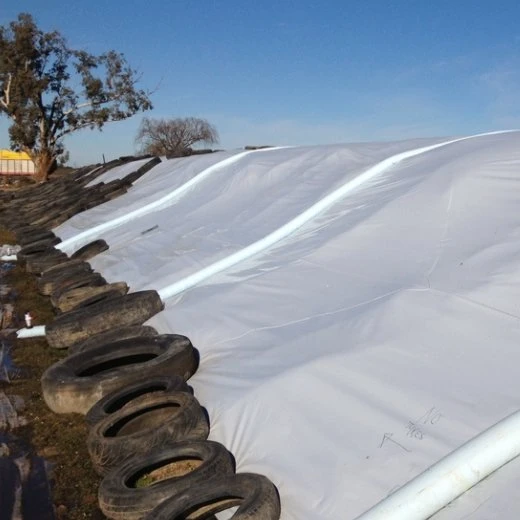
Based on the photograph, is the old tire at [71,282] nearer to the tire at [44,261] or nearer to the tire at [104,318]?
the tire at [44,261]

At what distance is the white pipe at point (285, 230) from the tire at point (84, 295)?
3.90ft

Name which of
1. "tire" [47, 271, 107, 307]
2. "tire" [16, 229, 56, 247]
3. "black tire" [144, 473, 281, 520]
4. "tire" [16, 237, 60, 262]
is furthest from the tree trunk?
"black tire" [144, 473, 281, 520]

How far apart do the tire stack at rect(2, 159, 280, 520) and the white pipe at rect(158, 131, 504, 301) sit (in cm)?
37

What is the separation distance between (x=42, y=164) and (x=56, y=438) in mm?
39880

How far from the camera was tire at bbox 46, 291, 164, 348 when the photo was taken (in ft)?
20.2

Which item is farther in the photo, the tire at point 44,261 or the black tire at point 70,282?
the tire at point 44,261

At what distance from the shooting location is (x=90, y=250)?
Answer: 395 inches

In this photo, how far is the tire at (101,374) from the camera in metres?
4.70

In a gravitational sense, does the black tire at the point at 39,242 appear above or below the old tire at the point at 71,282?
above

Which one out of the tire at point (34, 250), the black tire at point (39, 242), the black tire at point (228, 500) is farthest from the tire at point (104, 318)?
the black tire at point (39, 242)

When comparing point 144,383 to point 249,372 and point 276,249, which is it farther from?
point 276,249

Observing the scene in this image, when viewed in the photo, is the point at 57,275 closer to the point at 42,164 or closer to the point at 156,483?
the point at 156,483

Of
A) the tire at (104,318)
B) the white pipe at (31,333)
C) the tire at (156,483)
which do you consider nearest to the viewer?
the tire at (156,483)

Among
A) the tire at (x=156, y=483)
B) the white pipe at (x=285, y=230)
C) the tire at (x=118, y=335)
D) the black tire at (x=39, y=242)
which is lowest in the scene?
the tire at (x=156, y=483)
